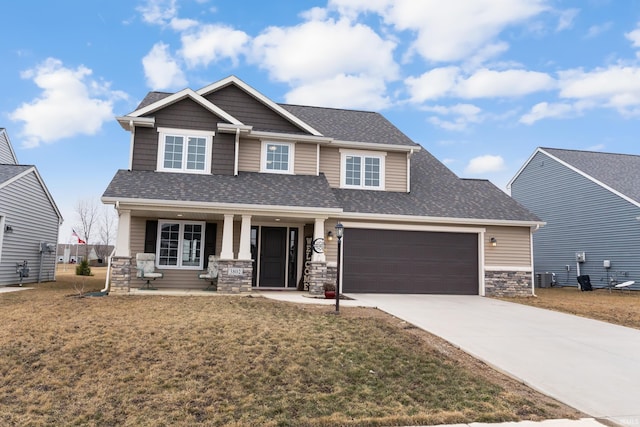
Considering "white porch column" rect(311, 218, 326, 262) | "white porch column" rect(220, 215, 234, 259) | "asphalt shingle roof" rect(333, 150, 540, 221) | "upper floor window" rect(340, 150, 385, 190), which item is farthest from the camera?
"upper floor window" rect(340, 150, 385, 190)

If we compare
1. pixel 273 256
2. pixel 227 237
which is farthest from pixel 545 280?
pixel 227 237

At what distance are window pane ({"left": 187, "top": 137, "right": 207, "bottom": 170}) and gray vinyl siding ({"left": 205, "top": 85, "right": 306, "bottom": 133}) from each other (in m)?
1.75

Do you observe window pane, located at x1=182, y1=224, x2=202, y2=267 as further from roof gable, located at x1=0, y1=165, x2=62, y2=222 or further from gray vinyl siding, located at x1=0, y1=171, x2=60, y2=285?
roof gable, located at x1=0, y1=165, x2=62, y2=222

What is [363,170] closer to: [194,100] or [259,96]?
[259,96]

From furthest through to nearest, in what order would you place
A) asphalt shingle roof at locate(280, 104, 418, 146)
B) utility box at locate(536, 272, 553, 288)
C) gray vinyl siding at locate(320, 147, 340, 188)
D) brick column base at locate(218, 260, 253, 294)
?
1. utility box at locate(536, 272, 553, 288)
2. asphalt shingle roof at locate(280, 104, 418, 146)
3. gray vinyl siding at locate(320, 147, 340, 188)
4. brick column base at locate(218, 260, 253, 294)

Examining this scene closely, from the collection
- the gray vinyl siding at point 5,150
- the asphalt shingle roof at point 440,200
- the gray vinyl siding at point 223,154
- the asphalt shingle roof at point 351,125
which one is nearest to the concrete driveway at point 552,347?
the asphalt shingle roof at point 440,200

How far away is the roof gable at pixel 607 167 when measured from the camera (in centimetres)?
1902

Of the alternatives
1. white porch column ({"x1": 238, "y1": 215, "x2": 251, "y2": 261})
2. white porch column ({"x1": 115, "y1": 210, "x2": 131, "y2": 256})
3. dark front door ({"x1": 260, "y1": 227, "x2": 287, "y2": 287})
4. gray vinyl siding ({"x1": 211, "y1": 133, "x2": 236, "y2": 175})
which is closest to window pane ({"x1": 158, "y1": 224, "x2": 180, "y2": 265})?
white porch column ({"x1": 115, "y1": 210, "x2": 131, "y2": 256})

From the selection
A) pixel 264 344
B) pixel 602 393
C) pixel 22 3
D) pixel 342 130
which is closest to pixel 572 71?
pixel 342 130

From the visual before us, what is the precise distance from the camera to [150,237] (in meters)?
13.0

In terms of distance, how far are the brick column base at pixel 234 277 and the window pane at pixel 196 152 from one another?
346cm

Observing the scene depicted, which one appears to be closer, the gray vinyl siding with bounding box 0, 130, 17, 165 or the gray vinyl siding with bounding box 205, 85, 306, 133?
the gray vinyl siding with bounding box 205, 85, 306, 133

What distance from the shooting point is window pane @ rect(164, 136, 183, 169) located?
13.3 meters

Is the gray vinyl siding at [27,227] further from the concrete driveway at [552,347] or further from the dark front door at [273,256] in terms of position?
the concrete driveway at [552,347]
